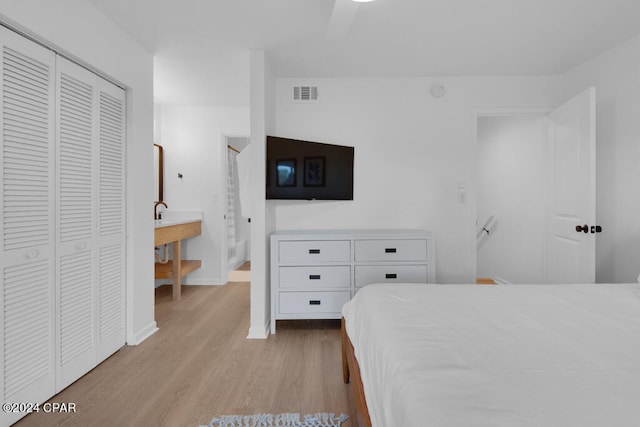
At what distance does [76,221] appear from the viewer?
6.71 feet

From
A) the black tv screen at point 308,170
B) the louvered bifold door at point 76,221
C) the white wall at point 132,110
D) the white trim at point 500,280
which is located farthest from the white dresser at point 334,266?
the white trim at point 500,280

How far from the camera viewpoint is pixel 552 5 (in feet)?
6.95

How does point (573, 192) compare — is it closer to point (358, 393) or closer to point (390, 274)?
point (390, 274)

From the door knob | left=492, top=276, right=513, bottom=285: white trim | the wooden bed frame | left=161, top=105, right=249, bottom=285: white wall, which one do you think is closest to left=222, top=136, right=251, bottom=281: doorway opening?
left=161, top=105, right=249, bottom=285: white wall

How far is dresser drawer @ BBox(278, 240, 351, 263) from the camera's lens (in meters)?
2.81

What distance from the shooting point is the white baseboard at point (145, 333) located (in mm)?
2575

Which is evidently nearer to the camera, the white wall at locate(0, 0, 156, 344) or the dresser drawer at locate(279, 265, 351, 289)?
the white wall at locate(0, 0, 156, 344)

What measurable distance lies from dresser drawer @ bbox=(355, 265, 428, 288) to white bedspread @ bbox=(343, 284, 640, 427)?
1.21 meters

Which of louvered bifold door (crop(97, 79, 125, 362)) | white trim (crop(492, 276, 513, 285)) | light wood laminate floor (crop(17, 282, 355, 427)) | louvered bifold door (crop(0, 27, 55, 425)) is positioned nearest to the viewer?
louvered bifold door (crop(0, 27, 55, 425))

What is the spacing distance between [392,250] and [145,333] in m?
2.17

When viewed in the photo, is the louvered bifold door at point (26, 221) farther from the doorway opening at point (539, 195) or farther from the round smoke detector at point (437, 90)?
the doorway opening at point (539, 195)

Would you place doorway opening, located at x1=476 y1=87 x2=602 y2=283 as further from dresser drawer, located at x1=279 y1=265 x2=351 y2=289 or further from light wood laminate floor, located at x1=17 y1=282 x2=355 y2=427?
light wood laminate floor, located at x1=17 y1=282 x2=355 y2=427

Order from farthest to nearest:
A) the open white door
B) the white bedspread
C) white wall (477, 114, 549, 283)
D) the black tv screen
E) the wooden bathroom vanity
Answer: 1. white wall (477, 114, 549, 283)
2. the wooden bathroom vanity
3. the black tv screen
4. the open white door
5. the white bedspread

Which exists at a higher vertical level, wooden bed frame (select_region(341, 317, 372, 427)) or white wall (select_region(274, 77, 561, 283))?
white wall (select_region(274, 77, 561, 283))
